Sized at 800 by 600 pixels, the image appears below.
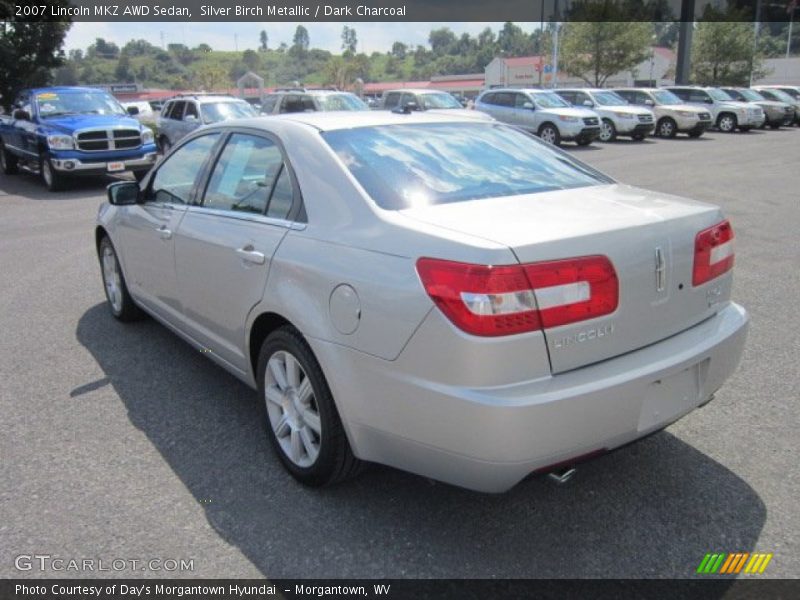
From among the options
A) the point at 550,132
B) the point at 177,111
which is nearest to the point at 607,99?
the point at 550,132

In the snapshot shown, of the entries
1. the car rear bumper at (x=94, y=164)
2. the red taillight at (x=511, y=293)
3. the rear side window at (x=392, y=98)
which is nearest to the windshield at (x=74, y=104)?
the car rear bumper at (x=94, y=164)

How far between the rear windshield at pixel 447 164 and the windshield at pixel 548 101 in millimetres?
19100

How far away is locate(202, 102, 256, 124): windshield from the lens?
53.3ft

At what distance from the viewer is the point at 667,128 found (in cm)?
2512

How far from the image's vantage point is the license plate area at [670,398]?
2574 mm

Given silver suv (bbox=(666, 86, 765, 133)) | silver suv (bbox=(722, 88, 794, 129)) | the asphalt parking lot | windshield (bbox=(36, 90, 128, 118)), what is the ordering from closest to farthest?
1. the asphalt parking lot
2. windshield (bbox=(36, 90, 128, 118))
3. silver suv (bbox=(666, 86, 765, 133))
4. silver suv (bbox=(722, 88, 794, 129))

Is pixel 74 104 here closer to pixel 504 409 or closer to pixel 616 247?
pixel 616 247

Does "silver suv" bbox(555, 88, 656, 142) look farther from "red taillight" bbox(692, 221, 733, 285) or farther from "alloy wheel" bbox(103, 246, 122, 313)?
"red taillight" bbox(692, 221, 733, 285)

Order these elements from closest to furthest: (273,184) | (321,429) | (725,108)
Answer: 1. (321,429)
2. (273,184)
3. (725,108)

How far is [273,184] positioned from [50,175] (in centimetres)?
1233

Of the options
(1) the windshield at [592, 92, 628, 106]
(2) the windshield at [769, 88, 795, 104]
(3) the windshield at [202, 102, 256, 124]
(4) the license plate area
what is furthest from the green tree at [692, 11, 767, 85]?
(4) the license plate area

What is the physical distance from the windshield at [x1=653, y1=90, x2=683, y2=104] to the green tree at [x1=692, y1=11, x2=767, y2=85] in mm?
25231

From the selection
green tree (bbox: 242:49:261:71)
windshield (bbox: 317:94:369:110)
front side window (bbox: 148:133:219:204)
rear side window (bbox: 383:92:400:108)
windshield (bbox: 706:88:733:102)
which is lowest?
front side window (bbox: 148:133:219:204)

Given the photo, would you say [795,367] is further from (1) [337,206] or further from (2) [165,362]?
(2) [165,362]
